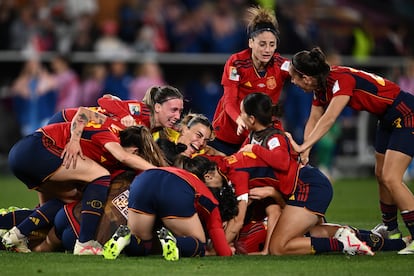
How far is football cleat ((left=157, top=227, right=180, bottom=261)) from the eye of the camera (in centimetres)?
754

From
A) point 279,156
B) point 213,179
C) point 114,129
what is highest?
point 114,129

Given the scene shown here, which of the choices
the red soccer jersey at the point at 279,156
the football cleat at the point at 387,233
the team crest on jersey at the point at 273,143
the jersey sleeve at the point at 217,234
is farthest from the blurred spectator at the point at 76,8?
the jersey sleeve at the point at 217,234

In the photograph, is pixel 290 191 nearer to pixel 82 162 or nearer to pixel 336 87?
pixel 336 87

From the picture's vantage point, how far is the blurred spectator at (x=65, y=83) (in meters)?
18.2

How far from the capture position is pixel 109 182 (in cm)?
836

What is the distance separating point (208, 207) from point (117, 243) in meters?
0.77

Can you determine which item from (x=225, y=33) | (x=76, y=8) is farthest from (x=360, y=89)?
(x=76, y=8)

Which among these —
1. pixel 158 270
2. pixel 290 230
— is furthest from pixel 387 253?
pixel 158 270

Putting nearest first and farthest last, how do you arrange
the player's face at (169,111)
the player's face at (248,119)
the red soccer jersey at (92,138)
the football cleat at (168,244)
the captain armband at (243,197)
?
A: the football cleat at (168,244) → the captain armband at (243,197) → the red soccer jersey at (92,138) → the player's face at (248,119) → the player's face at (169,111)

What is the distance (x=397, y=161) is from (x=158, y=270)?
9.28ft

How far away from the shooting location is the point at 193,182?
25.5 ft

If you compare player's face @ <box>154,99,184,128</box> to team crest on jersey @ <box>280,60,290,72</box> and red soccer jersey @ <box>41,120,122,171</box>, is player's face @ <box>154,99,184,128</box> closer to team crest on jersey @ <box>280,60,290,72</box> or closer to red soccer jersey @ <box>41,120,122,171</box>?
red soccer jersey @ <box>41,120,122,171</box>

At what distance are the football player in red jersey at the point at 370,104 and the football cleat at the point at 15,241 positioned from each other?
2442 mm

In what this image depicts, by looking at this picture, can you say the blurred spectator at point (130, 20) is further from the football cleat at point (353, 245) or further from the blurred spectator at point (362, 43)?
the football cleat at point (353, 245)
